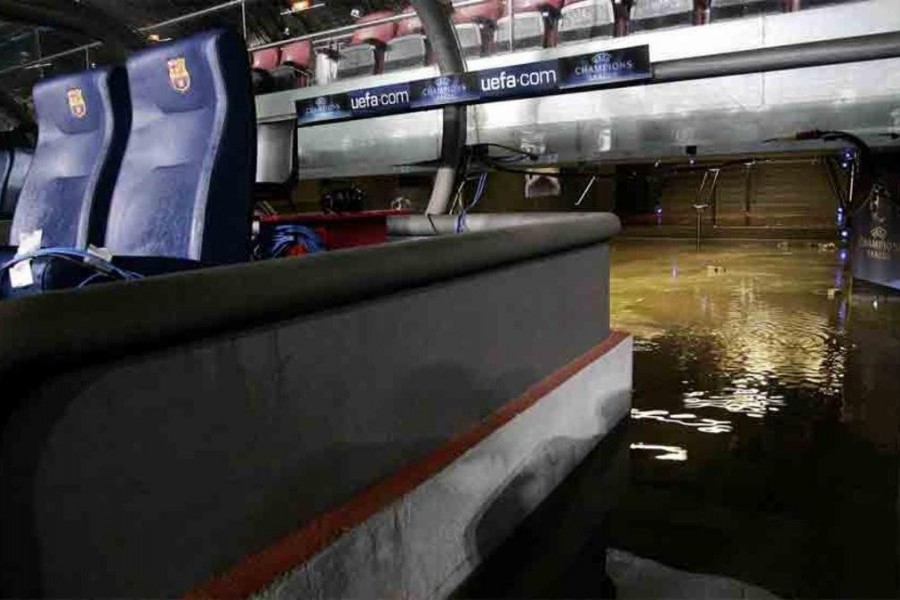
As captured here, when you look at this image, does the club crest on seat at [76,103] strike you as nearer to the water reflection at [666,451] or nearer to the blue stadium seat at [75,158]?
the blue stadium seat at [75,158]

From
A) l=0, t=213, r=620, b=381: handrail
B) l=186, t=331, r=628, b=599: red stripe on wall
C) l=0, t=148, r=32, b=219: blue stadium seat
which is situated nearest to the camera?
l=0, t=213, r=620, b=381: handrail


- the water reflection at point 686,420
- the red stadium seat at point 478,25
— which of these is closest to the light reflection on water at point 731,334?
the water reflection at point 686,420

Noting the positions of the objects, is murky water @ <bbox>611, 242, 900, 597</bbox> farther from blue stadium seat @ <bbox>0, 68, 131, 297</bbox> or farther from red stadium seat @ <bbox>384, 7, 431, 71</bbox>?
red stadium seat @ <bbox>384, 7, 431, 71</bbox>

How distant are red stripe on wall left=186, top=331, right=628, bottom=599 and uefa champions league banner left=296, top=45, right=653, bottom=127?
333 centimetres

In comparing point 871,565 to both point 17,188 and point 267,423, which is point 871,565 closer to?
point 267,423

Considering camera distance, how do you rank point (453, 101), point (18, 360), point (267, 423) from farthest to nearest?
point (453, 101) < point (267, 423) < point (18, 360)

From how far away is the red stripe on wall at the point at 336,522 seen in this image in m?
0.95

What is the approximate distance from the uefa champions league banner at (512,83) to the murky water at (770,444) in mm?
1691

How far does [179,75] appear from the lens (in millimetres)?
1722

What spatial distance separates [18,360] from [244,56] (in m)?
1.22

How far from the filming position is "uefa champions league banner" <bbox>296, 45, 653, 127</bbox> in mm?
4344

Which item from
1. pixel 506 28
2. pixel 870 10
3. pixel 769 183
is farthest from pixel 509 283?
pixel 769 183

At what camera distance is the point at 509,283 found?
1686 millimetres

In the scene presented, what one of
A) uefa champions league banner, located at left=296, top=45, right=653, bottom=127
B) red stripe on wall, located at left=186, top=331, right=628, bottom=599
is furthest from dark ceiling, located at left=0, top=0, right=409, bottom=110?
red stripe on wall, located at left=186, top=331, right=628, bottom=599
